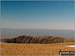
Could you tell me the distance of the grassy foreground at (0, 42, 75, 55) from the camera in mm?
2676

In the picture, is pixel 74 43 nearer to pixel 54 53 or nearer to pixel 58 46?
pixel 58 46

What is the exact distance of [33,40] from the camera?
326 centimetres

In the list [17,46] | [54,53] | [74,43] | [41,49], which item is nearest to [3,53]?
[17,46]

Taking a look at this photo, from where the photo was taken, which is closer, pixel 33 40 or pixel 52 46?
pixel 52 46

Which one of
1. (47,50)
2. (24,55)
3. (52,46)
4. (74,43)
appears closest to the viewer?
(24,55)

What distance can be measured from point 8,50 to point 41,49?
776 mm

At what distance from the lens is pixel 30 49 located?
9.16ft

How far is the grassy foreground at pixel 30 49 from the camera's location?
2676mm

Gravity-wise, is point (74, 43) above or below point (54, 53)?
above

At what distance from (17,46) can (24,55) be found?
0.45 meters

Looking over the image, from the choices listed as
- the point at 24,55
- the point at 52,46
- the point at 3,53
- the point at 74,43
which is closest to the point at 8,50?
the point at 3,53

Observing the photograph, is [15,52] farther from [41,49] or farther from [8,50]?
[41,49]

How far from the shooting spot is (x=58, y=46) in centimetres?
296

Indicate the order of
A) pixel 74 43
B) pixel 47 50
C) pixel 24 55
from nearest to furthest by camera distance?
1. pixel 24 55
2. pixel 47 50
3. pixel 74 43
